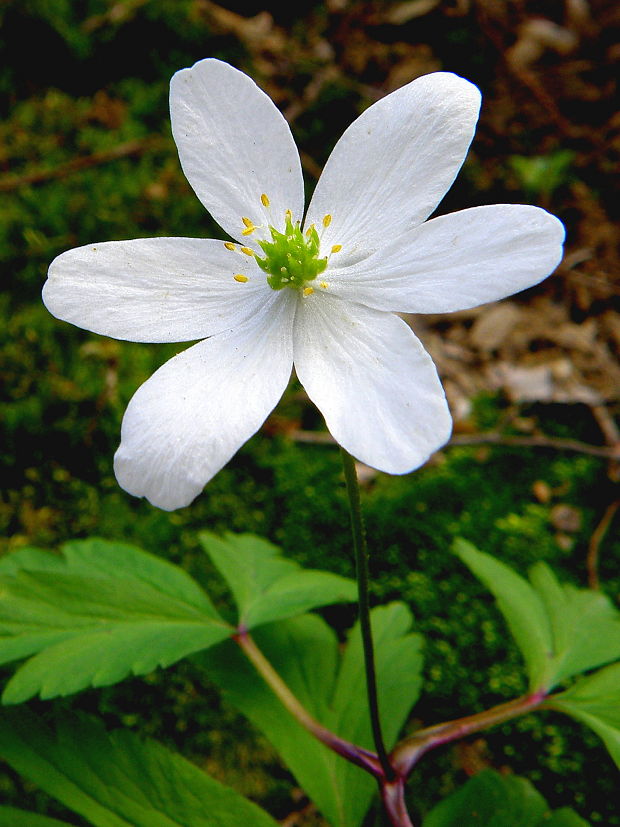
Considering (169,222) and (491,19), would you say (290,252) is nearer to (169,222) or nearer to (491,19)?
(169,222)

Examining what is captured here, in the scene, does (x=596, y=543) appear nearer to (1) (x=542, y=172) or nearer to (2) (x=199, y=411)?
(2) (x=199, y=411)

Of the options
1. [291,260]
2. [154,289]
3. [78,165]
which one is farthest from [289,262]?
[78,165]

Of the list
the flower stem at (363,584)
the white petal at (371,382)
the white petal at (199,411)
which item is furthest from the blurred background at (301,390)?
the white petal at (371,382)

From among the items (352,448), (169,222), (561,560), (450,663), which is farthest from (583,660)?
(169,222)

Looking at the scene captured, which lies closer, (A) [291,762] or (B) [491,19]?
(A) [291,762]

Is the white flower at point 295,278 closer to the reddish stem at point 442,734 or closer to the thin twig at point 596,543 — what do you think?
the reddish stem at point 442,734
